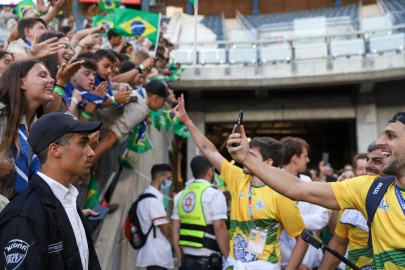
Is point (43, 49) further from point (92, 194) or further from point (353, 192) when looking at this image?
point (353, 192)

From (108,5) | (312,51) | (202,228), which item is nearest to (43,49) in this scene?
(202,228)

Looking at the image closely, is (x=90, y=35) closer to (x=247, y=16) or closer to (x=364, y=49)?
(x=364, y=49)

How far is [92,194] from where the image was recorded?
513cm

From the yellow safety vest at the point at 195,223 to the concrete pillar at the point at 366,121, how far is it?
16.2 metres

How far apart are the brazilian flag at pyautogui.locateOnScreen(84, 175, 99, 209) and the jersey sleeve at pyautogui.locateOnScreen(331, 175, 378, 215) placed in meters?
2.87

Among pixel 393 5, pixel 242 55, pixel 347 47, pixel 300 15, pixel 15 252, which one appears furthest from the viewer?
pixel 300 15

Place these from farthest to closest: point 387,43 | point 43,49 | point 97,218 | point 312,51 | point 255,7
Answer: point 255,7, point 312,51, point 387,43, point 43,49, point 97,218

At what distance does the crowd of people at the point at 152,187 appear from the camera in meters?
2.32

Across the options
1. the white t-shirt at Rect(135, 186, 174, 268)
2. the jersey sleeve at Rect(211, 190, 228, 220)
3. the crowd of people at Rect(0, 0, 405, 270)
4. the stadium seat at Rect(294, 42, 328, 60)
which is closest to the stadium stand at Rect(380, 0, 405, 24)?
the stadium seat at Rect(294, 42, 328, 60)

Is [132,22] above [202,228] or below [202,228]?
above

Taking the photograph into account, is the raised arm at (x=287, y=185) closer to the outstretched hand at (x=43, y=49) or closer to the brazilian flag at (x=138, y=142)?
the outstretched hand at (x=43, y=49)

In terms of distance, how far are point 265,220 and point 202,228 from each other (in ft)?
4.60

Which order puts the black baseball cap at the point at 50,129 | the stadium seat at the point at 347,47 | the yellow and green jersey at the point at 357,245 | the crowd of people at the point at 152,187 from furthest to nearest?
the stadium seat at the point at 347,47, the yellow and green jersey at the point at 357,245, the black baseball cap at the point at 50,129, the crowd of people at the point at 152,187

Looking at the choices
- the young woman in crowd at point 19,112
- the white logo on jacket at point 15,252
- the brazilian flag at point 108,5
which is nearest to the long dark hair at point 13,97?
the young woman in crowd at point 19,112
